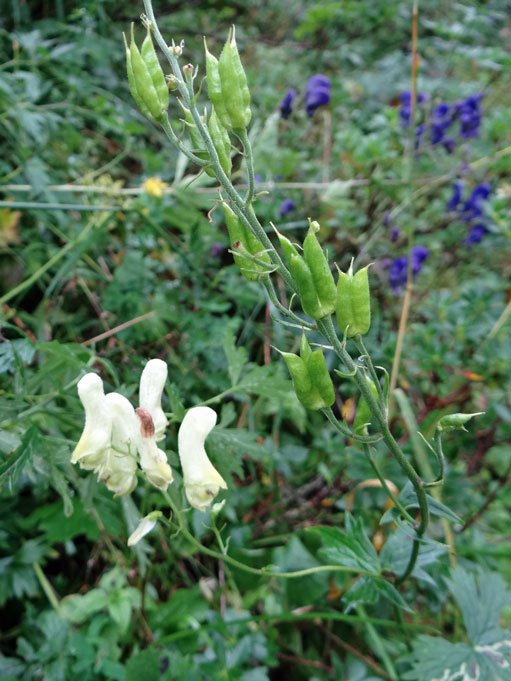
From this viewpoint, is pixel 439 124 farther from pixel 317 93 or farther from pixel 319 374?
A: pixel 319 374

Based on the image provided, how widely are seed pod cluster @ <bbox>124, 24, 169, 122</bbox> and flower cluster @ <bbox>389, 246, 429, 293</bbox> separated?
104cm

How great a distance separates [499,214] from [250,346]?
0.78 meters

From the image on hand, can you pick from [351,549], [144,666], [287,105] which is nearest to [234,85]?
[351,549]

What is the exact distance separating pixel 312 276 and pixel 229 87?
0.18 metres

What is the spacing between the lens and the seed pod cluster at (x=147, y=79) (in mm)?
530

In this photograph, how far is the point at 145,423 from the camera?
1.86ft

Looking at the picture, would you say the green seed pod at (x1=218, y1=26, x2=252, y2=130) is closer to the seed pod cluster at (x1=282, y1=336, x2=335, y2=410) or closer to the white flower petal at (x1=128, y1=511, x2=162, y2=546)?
the seed pod cluster at (x1=282, y1=336, x2=335, y2=410)

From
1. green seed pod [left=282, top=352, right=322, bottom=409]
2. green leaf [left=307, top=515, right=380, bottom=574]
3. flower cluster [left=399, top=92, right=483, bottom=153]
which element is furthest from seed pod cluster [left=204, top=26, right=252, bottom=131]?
flower cluster [left=399, top=92, right=483, bottom=153]

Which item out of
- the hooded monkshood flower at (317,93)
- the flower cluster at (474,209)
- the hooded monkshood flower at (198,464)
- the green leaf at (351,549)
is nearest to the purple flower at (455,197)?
the flower cluster at (474,209)

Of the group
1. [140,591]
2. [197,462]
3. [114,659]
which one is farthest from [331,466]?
[197,462]

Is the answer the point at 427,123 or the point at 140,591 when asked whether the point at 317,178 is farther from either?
the point at 140,591

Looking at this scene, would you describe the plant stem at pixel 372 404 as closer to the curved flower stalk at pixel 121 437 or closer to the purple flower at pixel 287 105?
the curved flower stalk at pixel 121 437

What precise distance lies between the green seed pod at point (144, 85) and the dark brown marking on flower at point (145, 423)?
11.0 inches

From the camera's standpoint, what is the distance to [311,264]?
52cm
